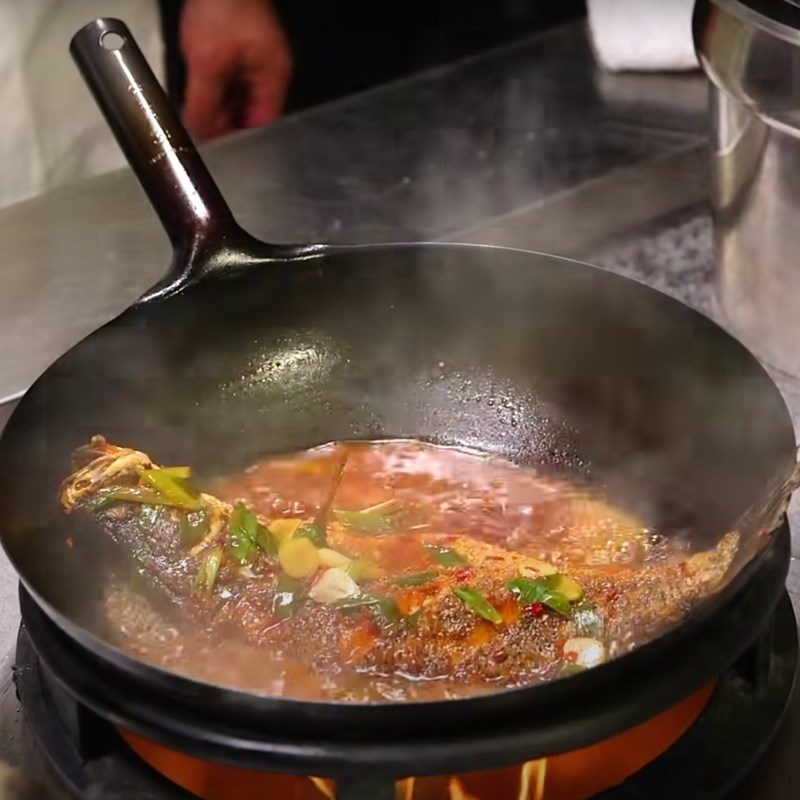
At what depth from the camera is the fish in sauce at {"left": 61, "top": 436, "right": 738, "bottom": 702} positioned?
116 centimetres

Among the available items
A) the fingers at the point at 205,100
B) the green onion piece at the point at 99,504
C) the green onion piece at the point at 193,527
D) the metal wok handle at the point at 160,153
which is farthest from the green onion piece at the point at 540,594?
the fingers at the point at 205,100

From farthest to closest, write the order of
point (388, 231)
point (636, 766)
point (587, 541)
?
point (388, 231) < point (587, 541) < point (636, 766)

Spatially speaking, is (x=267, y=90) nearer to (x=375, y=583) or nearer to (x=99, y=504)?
(x=99, y=504)

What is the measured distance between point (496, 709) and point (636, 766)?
285 mm

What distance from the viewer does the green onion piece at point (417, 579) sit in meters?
1.26

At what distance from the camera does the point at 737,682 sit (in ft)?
4.01

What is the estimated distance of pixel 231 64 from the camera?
2.49m

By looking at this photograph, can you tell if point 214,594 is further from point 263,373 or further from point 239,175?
point 239,175

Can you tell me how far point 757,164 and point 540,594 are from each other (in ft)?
3.19

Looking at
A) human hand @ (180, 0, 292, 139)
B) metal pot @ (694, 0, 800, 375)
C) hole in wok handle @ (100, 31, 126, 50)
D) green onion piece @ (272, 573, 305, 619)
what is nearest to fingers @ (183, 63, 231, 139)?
human hand @ (180, 0, 292, 139)

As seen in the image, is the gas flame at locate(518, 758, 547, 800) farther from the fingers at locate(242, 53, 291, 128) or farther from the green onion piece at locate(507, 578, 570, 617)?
the fingers at locate(242, 53, 291, 128)

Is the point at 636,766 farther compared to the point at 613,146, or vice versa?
the point at 613,146

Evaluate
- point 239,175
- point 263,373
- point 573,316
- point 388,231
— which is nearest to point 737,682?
point 573,316

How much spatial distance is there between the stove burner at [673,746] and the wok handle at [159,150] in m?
0.60
